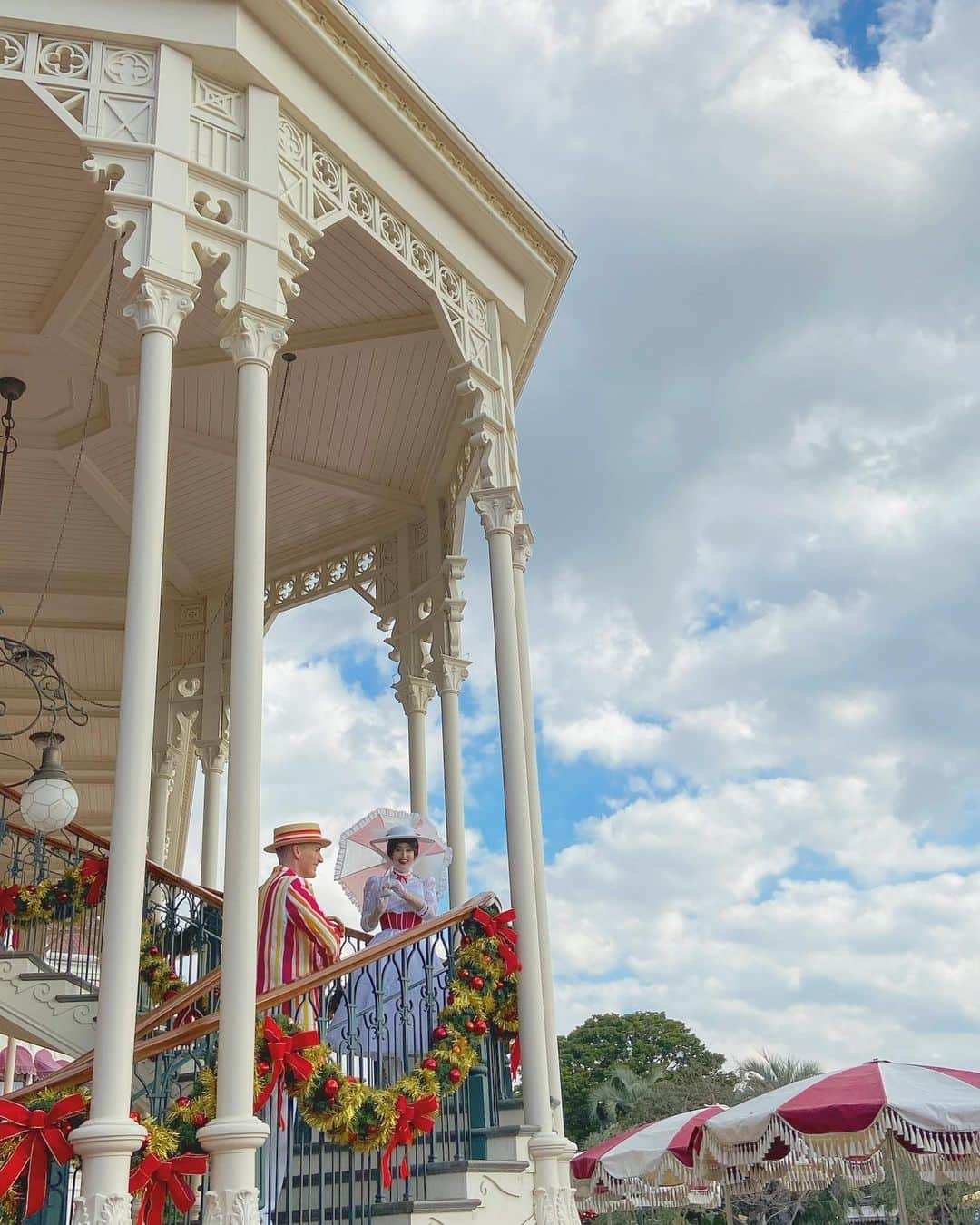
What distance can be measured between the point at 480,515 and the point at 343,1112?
13.5 feet

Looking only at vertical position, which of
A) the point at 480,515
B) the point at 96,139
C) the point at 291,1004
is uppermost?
the point at 96,139

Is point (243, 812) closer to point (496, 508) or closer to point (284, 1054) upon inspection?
point (284, 1054)

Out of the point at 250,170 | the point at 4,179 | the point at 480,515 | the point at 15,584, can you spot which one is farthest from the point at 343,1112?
the point at 15,584

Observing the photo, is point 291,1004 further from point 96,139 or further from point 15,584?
point 15,584

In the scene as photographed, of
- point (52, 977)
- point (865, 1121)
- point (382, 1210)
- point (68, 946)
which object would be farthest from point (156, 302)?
point (865, 1121)

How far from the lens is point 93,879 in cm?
891

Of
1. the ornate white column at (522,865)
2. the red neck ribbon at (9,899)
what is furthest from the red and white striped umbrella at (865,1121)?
the red neck ribbon at (9,899)

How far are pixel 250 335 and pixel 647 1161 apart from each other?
9.69m

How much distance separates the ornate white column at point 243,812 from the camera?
496cm

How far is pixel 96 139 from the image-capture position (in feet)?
20.4

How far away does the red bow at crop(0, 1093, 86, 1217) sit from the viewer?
4.77m

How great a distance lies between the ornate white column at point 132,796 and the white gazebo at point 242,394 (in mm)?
14

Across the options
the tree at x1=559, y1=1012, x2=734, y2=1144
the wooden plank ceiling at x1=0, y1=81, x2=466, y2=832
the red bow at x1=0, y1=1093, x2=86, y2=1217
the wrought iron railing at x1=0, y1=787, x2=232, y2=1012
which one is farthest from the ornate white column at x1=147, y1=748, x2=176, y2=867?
the tree at x1=559, y1=1012, x2=734, y2=1144

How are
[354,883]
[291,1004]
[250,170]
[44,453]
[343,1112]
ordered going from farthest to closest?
[44,453] < [354,883] < [250,170] < [291,1004] < [343,1112]
